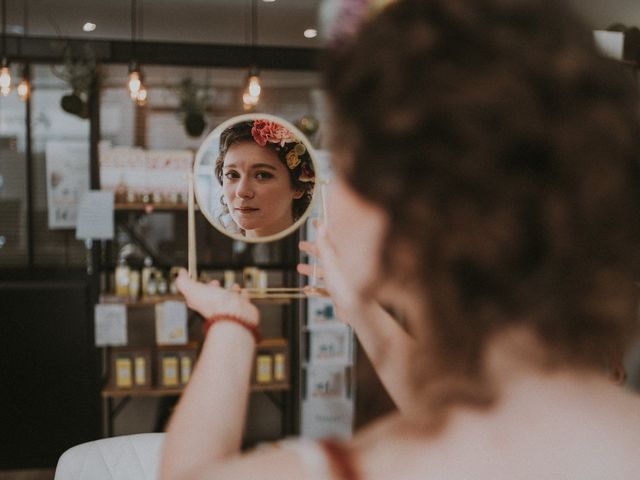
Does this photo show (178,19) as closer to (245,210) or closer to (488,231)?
(245,210)

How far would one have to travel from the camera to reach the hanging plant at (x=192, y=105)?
3.62 metres

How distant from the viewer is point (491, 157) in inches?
21.9

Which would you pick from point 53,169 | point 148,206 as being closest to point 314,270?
point 148,206

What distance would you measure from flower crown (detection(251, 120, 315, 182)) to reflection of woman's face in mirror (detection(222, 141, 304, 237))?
0.02 meters

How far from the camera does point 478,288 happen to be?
0.60 m

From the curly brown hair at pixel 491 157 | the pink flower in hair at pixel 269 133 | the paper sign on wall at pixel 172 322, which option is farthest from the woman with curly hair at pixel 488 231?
the paper sign on wall at pixel 172 322

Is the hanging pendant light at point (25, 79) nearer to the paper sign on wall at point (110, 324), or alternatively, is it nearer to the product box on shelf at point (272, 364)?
the paper sign on wall at point (110, 324)

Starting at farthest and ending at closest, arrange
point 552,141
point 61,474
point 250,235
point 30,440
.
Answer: point 30,440 < point 61,474 < point 250,235 < point 552,141

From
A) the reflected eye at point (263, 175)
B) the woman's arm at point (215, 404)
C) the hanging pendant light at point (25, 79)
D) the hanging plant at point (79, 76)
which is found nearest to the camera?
the woman's arm at point (215, 404)

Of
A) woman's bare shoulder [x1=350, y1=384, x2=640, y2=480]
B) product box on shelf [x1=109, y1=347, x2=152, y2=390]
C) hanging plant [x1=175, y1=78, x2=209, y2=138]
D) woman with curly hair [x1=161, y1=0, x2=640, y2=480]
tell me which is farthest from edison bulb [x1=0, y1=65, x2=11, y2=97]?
woman's bare shoulder [x1=350, y1=384, x2=640, y2=480]

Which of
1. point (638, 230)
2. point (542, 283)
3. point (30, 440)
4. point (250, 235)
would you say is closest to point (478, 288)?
point (542, 283)

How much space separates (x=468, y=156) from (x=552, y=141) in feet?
0.25

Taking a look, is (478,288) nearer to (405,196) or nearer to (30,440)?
(405,196)

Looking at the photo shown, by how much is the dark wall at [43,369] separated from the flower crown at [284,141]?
2.60 metres
